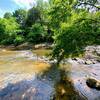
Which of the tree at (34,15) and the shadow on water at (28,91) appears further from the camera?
the tree at (34,15)

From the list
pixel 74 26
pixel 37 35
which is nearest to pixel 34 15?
pixel 37 35

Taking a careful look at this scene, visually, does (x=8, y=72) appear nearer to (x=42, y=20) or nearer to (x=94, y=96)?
(x=94, y=96)

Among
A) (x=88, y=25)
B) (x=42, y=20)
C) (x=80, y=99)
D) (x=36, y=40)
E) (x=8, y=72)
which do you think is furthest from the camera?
(x=42, y=20)

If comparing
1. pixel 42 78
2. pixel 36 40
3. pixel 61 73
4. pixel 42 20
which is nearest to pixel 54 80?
pixel 42 78

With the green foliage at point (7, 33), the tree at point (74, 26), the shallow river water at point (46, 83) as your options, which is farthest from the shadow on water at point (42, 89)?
the green foliage at point (7, 33)

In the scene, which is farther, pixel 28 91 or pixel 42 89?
pixel 42 89

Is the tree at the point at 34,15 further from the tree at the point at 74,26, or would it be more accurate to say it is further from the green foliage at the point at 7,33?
the tree at the point at 74,26

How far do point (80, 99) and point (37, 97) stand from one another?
2.52 metres

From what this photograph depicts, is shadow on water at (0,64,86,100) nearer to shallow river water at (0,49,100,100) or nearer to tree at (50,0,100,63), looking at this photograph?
Answer: shallow river water at (0,49,100,100)

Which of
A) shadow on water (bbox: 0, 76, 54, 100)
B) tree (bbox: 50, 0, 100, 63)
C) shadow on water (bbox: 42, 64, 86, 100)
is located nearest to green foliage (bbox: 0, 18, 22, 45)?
shadow on water (bbox: 42, 64, 86, 100)

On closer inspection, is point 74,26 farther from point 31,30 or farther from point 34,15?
point 34,15

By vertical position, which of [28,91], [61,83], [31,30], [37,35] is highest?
[31,30]

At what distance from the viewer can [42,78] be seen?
1653 centimetres

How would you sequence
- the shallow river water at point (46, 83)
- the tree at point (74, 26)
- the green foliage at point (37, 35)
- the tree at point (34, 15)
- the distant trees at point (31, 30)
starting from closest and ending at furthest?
the shallow river water at point (46, 83), the tree at point (74, 26), the green foliage at point (37, 35), the distant trees at point (31, 30), the tree at point (34, 15)
